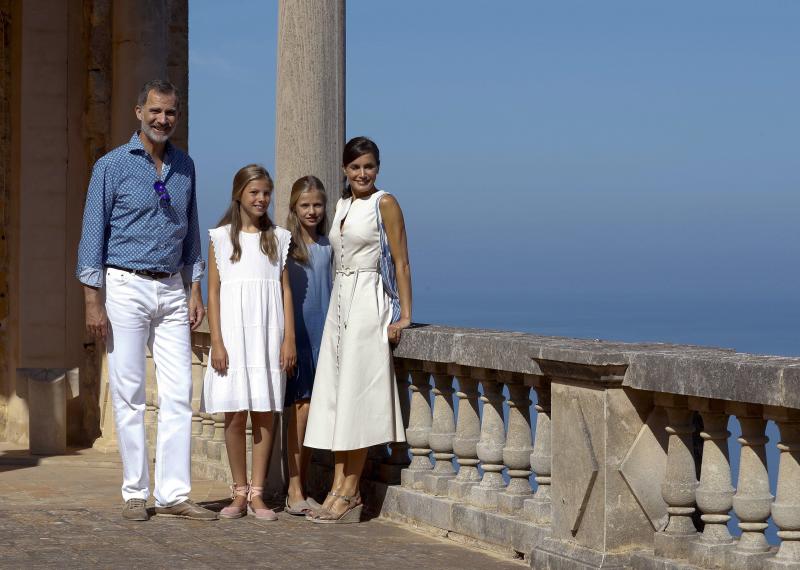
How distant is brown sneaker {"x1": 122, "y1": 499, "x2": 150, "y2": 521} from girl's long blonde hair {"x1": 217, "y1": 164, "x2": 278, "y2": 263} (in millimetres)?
1239

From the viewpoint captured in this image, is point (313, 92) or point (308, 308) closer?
point (308, 308)

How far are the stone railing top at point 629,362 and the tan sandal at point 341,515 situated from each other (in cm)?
74

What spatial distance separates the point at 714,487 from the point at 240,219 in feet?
9.96

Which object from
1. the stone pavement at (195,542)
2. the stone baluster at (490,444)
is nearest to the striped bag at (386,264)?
the stone baluster at (490,444)

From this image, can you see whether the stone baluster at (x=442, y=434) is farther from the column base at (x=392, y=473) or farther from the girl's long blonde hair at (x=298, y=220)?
the girl's long blonde hair at (x=298, y=220)

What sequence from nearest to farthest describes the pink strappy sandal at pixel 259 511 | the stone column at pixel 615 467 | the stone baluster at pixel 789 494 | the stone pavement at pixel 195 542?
the stone baluster at pixel 789 494 < the stone column at pixel 615 467 < the stone pavement at pixel 195 542 < the pink strappy sandal at pixel 259 511

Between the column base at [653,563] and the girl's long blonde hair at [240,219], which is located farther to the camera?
the girl's long blonde hair at [240,219]

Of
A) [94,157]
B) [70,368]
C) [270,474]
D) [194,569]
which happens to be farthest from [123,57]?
[194,569]

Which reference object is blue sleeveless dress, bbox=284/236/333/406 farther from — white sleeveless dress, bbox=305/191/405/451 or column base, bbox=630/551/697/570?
column base, bbox=630/551/697/570

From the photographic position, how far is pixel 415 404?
25.0 ft

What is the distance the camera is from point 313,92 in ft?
27.1

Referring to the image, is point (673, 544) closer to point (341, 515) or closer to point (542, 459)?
point (542, 459)

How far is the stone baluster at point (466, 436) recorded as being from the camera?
23.6ft

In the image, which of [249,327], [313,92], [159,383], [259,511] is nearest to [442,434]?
[259,511]
